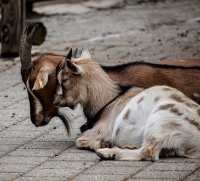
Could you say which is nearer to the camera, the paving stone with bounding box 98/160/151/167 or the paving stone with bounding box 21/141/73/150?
the paving stone with bounding box 98/160/151/167

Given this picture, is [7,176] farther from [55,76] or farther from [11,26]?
[11,26]

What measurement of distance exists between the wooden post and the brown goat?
4495mm

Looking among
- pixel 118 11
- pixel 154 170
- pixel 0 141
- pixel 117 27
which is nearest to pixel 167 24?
pixel 117 27

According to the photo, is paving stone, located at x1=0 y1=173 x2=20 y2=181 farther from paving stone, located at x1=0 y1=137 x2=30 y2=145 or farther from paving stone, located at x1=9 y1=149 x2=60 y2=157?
paving stone, located at x1=0 y1=137 x2=30 y2=145

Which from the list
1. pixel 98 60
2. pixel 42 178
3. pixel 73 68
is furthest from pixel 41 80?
pixel 98 60

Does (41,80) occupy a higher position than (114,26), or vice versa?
(41,80)

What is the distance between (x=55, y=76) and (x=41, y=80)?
0.42 feet

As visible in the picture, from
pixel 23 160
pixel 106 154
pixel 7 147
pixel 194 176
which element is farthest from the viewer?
pixel 7 147

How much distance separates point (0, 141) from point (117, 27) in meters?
7.86

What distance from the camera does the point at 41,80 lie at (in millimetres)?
8289

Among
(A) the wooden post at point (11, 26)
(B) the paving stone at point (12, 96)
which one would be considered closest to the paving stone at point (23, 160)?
(B) the paving stone at point (12, 96)

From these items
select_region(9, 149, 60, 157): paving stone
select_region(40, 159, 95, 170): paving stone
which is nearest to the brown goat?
select_region(9, 149, 60, 157): paving stone

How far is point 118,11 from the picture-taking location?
735 inches

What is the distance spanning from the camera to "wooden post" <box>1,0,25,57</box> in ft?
44.6
